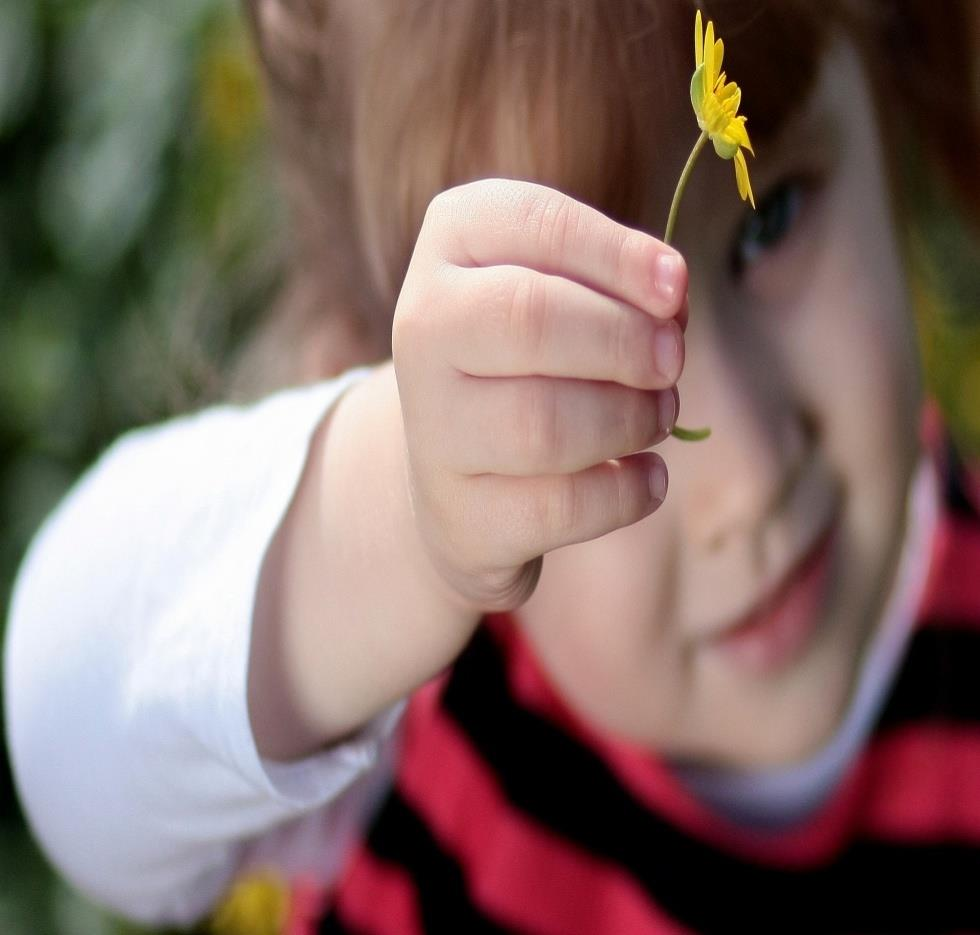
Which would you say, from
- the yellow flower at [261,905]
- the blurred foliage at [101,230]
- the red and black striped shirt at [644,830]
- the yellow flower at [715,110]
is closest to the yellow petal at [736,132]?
the yellow flower at [715,110]

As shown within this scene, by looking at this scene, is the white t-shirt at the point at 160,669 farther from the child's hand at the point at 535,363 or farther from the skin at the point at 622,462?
the child's hand at the point at 535,363

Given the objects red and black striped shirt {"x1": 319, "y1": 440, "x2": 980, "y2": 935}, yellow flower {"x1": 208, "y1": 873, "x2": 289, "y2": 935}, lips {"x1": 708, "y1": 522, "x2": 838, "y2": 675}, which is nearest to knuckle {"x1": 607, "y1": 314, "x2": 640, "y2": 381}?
lips {"x1": 708, "y1": 522, "x2": 838, "y2": 675}

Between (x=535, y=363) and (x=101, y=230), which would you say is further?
(x=101, y=230)

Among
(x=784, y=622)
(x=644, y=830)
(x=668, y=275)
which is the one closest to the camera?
(x=668, y=275)

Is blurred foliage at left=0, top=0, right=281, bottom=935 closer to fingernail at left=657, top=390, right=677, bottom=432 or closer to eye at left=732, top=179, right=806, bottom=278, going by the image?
eye at left=732, top=179, right=806, bottom=278

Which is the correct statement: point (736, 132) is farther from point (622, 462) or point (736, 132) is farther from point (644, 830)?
point (644, 830)

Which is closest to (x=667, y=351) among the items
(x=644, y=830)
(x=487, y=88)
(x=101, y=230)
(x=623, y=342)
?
(x=623, y=342)

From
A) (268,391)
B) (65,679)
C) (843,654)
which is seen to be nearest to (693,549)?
(843,654)
